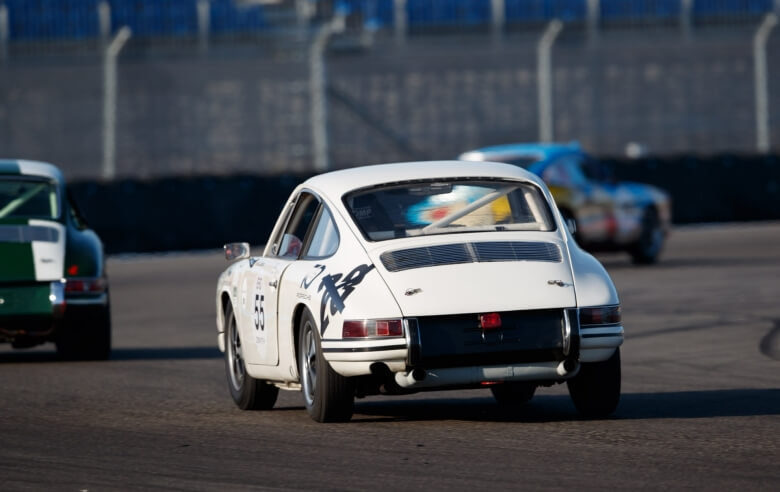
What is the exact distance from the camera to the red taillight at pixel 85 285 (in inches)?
485

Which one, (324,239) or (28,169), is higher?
(324,239)

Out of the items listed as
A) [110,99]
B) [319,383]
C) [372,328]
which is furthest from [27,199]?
[110,99]

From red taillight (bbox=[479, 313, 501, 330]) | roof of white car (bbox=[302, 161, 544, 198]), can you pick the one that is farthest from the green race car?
red taillight (bbox=[479, 313, 501, 330])

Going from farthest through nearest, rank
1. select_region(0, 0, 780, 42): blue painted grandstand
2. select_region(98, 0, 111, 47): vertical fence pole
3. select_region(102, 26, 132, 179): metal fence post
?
select_region(0, 0, 780, 42): blue painted grandstand, select_region(98, 0, 111, 47): vertical fence pole, select_region(102, 26, 132, 179): metal fence post

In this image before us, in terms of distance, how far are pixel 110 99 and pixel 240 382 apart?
31.6 m

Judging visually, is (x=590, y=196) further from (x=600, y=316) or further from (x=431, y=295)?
(x=431, y=295)

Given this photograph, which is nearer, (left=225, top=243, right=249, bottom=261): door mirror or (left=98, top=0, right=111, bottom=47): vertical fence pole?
(left=225, top=243, right=249, bottom=261): door mirror

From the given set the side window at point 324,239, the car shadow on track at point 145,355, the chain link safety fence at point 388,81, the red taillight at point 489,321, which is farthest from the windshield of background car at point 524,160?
the chain link safety fence at point 388,81

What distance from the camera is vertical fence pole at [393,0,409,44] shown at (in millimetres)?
42500

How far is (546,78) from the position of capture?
41000mm

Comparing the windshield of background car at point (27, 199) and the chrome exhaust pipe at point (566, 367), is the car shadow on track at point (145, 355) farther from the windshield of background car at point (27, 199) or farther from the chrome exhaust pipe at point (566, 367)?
the chrome exhaust pipe at point (566, 367)

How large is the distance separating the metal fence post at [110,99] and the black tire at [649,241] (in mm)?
18976

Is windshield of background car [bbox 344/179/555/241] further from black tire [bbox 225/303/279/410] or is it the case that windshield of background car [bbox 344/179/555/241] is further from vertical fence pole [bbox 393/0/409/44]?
vertical fence pole [bbox 393/0/409/44]

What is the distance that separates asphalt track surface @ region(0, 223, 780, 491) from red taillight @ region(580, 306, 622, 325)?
0.52 meters
